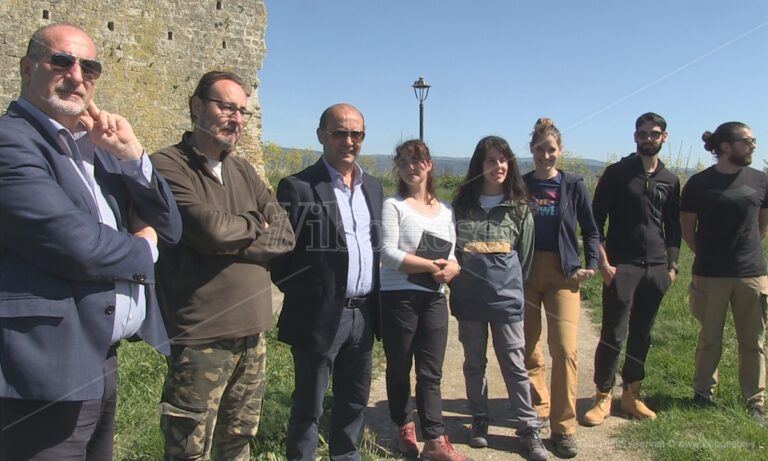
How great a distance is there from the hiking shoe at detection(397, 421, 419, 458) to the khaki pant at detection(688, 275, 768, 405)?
7.48 ft

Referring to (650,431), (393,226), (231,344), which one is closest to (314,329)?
(231,344)

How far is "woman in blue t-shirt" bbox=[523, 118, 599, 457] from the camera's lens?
12.1ft

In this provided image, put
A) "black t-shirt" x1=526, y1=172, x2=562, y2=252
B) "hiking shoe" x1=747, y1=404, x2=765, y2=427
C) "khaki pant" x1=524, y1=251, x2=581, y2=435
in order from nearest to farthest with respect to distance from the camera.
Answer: "khaki pant" x1=524, y1=251, x2=581, y2=435
"black t-shirt" x1=526, y1=172, x2=562, y2=252
"hiking shoe" x1=747, y1=404, x2=765, y2=427

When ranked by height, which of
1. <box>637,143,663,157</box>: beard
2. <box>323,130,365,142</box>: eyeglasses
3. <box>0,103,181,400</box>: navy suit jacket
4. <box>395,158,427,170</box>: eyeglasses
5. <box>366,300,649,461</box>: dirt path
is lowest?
<box>366,300,649,461</box>: dirt path

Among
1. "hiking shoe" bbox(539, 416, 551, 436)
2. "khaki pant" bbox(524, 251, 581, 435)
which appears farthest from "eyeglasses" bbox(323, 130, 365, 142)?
"hiking shoe" bbox(539, 416, 551, 436)

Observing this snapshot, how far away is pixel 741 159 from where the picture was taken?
4.04 meters

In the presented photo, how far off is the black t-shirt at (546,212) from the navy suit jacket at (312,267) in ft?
4.83

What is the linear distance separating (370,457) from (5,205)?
246 centimetres

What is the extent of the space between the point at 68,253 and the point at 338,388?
1.77 m

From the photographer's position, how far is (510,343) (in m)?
3.61

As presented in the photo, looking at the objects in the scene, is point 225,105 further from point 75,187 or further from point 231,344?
point 231,344

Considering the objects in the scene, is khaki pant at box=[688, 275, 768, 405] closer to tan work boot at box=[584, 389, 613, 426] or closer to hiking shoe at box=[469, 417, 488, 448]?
tan work boot at box=[584, 389, 613, 426]

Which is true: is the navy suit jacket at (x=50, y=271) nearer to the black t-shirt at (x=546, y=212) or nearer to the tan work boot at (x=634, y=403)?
the black t-shirt at (x=546, y=212)

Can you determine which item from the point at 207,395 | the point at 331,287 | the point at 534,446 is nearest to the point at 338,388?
the point at 331,287
